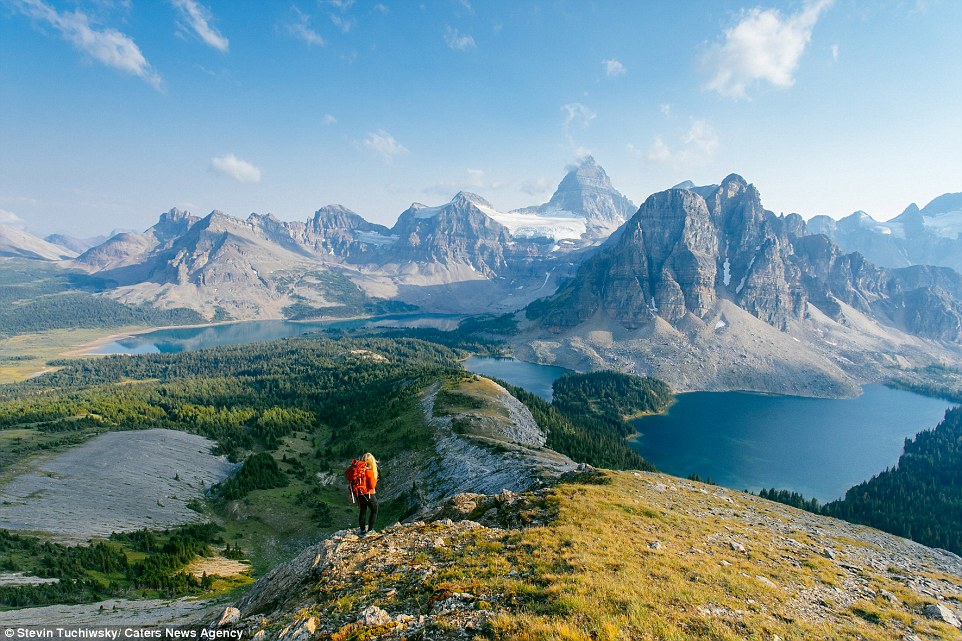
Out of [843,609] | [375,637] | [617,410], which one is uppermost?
[375,637]

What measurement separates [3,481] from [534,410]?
98351mm

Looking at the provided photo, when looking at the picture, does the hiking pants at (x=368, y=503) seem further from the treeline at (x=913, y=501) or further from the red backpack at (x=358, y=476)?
the treeline at (x=913, y=501)

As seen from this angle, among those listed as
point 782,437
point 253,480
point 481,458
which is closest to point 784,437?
point 782,437

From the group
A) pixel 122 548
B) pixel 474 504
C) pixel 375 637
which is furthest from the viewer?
pixel 122 548

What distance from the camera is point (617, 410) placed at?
527 ft

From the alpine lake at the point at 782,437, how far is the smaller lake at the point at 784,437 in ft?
0.92

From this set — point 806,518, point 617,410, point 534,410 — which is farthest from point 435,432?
point 617,410

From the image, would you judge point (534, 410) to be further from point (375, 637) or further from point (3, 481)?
point (375, 637)

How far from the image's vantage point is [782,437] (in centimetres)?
13812

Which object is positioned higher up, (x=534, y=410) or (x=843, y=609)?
(x=843, y=609)

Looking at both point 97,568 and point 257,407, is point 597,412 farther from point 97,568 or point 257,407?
point 97,568

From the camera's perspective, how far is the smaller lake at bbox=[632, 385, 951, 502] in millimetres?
110562

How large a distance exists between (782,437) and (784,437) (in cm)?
78

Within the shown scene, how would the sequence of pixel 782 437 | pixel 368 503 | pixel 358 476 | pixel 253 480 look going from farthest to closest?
1. pixel 782 437
2. pixel 253 480
3. pixel 368 503
4. pixel 358 476
